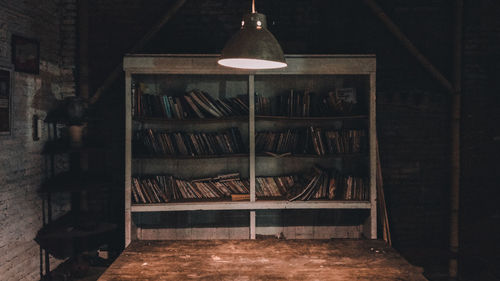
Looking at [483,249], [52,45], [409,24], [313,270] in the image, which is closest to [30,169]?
[52,45]

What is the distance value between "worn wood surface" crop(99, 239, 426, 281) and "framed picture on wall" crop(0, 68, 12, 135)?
5.41 ft

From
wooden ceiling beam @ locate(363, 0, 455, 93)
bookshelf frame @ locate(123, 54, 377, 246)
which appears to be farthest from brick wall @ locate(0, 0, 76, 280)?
wooden ceiling beam @ locate(363, 0, 455, 93)

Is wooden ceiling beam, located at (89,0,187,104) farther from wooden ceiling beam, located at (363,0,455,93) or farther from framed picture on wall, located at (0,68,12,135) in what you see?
wooden ceiling beam, located at (363,0,455,93)

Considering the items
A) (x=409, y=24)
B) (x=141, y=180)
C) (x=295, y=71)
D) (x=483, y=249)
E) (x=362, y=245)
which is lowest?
(x=483, y=249)

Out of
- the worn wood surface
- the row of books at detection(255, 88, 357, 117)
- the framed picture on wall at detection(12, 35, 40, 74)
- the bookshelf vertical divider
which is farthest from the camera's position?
the row of books at detection(255, 88, 357, 117)

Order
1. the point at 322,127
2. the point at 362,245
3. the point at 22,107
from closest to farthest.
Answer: the point at 362,245 → the point at 22,107 → the point at 322,127

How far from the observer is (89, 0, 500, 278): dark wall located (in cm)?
424

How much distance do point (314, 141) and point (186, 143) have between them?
4.13 ft

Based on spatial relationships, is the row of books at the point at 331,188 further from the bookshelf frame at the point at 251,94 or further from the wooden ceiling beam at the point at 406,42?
the wooden ceiling beam at the point at 406,42

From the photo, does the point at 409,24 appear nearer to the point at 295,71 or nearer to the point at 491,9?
the point at 491,9

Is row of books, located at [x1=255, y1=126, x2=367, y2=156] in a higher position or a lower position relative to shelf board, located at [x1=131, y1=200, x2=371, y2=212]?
higher

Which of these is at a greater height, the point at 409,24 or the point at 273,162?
the point at 409,24

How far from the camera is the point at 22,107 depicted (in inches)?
138

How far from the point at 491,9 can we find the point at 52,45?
15.9 ft
